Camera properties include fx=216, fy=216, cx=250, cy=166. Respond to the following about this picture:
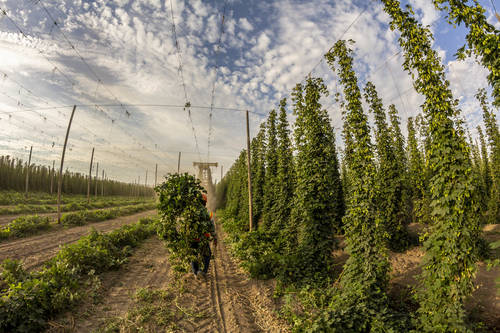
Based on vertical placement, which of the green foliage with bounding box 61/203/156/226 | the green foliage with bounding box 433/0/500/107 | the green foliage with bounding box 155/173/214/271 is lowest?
the green foliage with bounding box 61/203/156/226

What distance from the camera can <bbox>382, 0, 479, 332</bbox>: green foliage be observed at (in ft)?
13.5

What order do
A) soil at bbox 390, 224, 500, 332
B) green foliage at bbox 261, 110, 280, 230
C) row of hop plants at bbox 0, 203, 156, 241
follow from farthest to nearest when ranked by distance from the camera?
green foliage at bbox 261, 110, 280, 230 → row of hop plants at bbox 0, 203, 156, 241 → soil at bbox 390, 224, 500, 332

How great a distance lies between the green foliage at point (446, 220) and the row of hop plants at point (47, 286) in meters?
7.37

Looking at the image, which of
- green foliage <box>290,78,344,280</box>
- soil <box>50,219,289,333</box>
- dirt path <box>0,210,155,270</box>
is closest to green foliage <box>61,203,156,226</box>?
dirt path <box>0,210,155,270</box>

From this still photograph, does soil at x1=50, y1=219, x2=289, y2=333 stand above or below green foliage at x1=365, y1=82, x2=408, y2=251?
below

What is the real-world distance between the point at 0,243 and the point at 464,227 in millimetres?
17795

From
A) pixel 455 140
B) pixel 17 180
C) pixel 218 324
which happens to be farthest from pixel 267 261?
pixel 17 180

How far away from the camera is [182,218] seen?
21.5ft

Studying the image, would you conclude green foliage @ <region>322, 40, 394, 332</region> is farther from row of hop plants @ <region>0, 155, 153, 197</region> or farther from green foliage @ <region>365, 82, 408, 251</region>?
row of hop plants @ <region>0, 155, 153, 197</region>

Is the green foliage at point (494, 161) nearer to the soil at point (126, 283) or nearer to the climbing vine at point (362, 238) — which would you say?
the climbing vine at point (362, 238)

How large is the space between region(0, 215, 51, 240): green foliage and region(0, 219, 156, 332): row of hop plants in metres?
7.35

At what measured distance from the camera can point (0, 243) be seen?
10.6 meters

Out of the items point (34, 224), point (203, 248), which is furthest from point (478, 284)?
point (34, 224)

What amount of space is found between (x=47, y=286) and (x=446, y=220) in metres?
8.38
